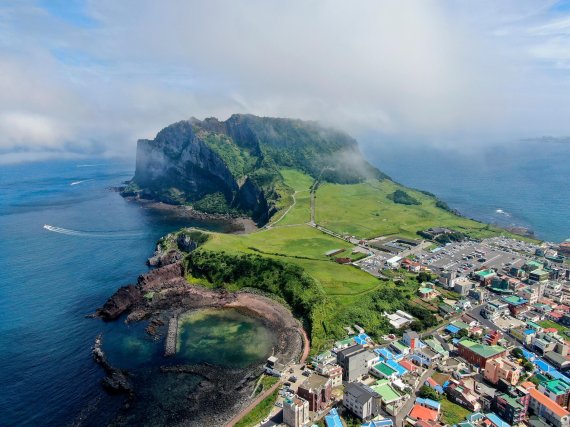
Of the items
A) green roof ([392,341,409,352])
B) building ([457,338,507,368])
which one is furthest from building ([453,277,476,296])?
green roof ([392,341,409,352])

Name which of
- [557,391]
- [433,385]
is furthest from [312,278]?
[557,391]

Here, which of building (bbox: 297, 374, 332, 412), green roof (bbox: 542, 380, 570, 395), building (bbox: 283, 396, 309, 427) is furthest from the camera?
green roof (bbox: 542, 380, 570, 395)

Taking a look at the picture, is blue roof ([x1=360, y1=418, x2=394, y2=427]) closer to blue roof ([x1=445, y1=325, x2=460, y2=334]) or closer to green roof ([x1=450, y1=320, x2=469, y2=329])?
blue roof ([x1=445, y1=325, x2=460, y2=334])

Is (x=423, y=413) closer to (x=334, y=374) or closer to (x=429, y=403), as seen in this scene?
(x=429, y=403)

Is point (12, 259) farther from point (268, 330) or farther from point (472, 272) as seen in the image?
point (472, 272)

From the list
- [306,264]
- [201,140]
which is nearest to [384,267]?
[306,264]

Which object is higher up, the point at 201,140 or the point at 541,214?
the point at 201,140
